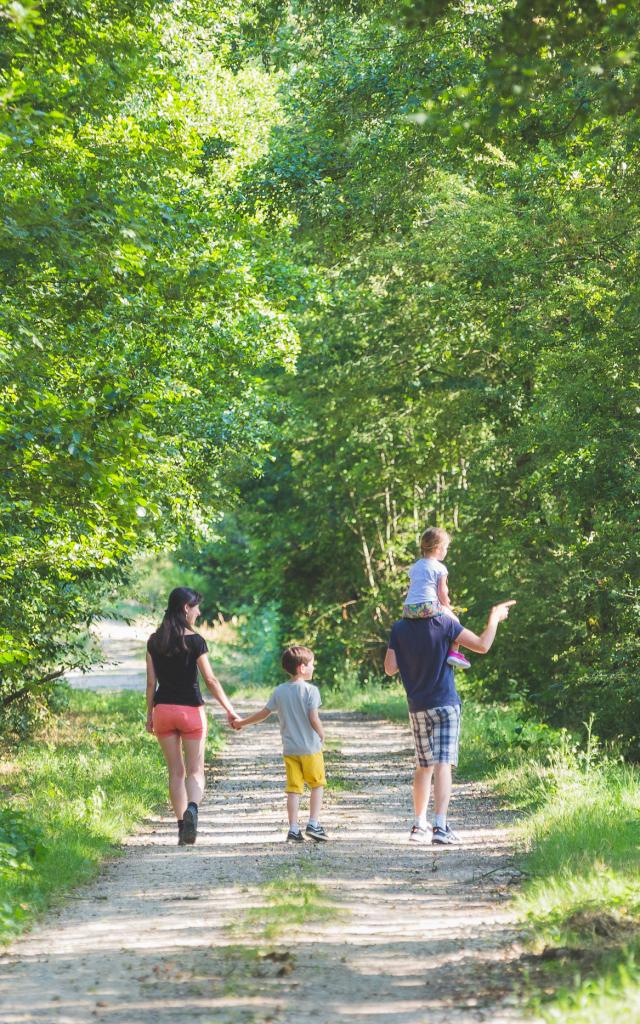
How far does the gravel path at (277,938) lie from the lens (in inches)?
201

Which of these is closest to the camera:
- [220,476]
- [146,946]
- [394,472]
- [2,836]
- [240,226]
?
[146,946]

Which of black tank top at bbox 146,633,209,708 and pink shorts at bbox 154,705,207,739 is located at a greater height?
black tank top at bbox 146,633,209,708

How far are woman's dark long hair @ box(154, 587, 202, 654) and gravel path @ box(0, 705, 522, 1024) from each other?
155 cm

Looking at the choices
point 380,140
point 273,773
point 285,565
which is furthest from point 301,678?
point 285,565

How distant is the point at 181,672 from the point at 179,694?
0.18 metres

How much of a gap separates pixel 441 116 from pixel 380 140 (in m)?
7.12

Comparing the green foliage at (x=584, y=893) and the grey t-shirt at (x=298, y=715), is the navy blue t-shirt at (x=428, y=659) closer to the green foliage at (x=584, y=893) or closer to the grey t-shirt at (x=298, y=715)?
the grey t-shirt at (x=298, y=715)

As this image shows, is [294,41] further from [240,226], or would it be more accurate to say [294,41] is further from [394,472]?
[394,472]

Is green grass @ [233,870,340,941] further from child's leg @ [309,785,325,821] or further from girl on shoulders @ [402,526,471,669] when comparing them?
girl on shoulders @ [402,526,471,669]

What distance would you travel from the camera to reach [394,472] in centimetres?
2391

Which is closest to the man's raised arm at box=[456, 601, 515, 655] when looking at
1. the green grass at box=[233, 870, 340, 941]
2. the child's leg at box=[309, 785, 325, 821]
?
the child's leg at box=[309, 785, 325, 821]

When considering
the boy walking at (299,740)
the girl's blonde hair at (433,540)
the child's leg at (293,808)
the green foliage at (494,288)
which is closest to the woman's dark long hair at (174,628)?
the boy walking at (299,740)

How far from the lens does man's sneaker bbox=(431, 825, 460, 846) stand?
9.58 metres

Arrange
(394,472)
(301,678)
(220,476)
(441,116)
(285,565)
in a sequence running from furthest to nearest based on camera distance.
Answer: (285,565) → (394,472) → (220,476) → (301,678) → (441,116)
